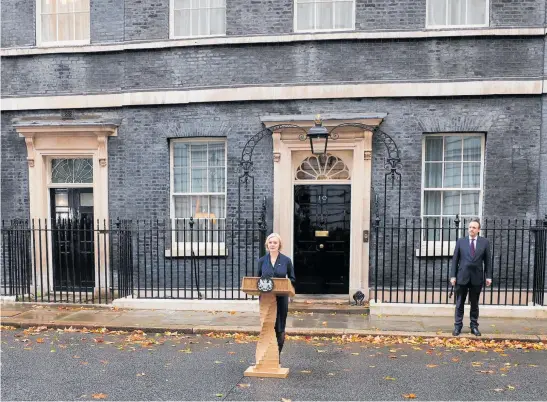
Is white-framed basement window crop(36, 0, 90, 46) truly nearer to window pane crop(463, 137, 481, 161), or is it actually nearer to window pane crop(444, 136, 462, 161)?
window pane crop(444, 136, 462, 161)

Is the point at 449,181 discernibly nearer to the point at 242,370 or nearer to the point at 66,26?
the point at 242,370

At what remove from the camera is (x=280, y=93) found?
10.7m

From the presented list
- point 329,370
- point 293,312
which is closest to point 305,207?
point 293,312

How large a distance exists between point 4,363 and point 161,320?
9.26 ft

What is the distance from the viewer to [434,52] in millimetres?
10305

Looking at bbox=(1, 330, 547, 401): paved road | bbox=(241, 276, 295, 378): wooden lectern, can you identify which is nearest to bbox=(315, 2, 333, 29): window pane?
bbox=(1, 330, 547, 401): paved road

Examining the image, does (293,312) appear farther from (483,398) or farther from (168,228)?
(483,398)

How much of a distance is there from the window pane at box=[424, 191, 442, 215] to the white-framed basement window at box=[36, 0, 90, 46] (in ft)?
25.6

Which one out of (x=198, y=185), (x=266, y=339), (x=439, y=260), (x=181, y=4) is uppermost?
(x=181, y=4)

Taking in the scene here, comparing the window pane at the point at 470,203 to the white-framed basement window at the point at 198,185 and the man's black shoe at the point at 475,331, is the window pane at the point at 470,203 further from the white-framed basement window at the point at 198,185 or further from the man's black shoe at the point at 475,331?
the white-framed basement window at the point at 198,185

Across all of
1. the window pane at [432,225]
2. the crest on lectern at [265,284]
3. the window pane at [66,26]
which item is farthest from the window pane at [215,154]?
the crest on lectern at [265,284]

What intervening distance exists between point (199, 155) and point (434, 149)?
470 cm

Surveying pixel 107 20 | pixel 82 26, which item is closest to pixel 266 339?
pixel 107 20

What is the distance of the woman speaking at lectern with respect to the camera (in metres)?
6.48
